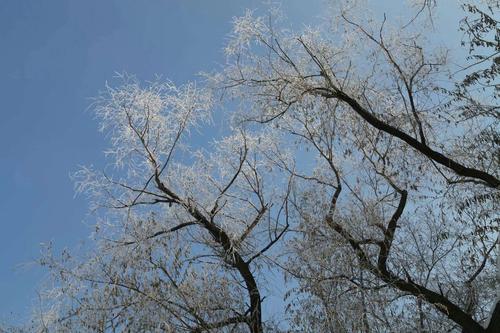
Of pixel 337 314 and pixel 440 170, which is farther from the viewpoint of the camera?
pixel 440 170

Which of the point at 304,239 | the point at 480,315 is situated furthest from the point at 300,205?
the point at 480,315

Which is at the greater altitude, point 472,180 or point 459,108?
point 459,108

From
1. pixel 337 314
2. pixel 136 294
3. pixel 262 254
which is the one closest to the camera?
pixel 337 314

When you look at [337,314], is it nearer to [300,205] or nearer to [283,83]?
[300,205]

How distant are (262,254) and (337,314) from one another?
1254mm

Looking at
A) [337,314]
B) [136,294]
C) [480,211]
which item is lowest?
[337,314]

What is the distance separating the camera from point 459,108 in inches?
315

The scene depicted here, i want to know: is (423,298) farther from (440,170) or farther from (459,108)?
(459,108)

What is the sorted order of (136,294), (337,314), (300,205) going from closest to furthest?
(337,314)
(136,294)
(300,205)

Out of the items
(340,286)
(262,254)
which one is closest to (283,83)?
(262,254)

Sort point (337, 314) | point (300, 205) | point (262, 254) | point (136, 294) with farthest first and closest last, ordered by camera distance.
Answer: point (300, 205) < point (262, 254) < point (136, 294) < point (337, 314)

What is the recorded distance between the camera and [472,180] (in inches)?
300

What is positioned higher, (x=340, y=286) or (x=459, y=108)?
(x=459, y=108)

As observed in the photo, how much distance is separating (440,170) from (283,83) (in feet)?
7.05
